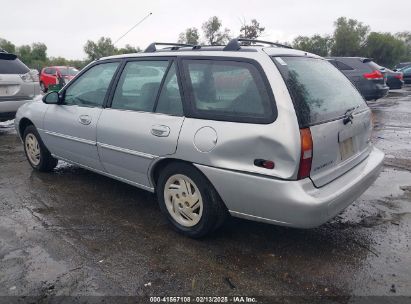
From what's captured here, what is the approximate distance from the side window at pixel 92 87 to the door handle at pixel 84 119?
0.14 meters

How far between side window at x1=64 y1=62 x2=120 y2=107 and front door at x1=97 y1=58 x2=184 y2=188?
225 millimetres

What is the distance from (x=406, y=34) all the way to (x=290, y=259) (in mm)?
72283

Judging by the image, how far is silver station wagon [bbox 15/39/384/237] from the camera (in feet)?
9.04

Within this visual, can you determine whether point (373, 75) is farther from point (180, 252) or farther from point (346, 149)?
point (180, 252)

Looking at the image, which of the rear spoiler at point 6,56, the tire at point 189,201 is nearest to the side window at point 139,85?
the tire at point 189,201

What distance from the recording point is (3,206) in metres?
4.12

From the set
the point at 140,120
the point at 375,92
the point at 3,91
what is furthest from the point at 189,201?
the point at 375,92

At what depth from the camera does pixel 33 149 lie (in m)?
5.29

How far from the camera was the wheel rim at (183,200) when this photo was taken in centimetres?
327

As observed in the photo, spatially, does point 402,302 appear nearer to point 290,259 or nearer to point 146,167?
point 290,259

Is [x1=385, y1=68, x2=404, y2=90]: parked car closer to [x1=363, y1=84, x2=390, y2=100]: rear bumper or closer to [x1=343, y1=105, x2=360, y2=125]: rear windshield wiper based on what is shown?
[x1=363, y1=84, x2=390, y2=100]: rear bumper

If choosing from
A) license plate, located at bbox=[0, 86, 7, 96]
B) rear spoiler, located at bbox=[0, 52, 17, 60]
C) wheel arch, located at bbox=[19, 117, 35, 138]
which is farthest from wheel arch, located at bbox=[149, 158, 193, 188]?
rear spoiler, located at bbox=[0, 52, 17, 60]

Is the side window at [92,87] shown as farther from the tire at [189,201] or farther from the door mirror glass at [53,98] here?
the tire at [189,201]

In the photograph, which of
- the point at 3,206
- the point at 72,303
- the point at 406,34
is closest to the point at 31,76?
the point at 3,206
